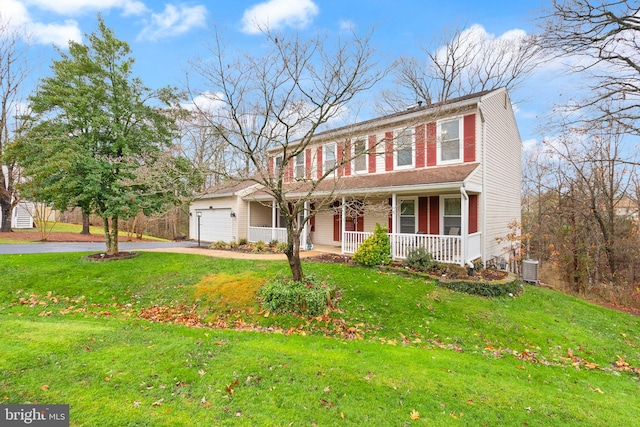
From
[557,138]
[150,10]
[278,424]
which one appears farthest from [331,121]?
[557,138]

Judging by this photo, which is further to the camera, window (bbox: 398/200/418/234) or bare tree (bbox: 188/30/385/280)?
window (bbox: 398/200/418/234)

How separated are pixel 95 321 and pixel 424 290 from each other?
310 inches

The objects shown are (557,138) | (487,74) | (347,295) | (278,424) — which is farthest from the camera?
(487,74)

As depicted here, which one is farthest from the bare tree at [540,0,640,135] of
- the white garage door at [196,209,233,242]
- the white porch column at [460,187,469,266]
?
the white garage door at [196,209,233,242]

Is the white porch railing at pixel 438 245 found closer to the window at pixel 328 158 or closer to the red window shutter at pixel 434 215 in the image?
the red window shutter at pixel 434 215

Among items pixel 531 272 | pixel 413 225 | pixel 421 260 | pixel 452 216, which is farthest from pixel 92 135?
pixel 531 272

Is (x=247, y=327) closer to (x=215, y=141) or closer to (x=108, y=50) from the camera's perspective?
(x=215, y=141)

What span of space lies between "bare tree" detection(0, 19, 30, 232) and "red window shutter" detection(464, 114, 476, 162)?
86.2ft

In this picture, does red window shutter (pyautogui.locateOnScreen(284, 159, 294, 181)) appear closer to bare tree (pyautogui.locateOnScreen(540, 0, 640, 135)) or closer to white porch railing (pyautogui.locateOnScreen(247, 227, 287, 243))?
white porch railing (pyautogui.locateOnScreen(247, 227, 287, 243))

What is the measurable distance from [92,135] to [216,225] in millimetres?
7978

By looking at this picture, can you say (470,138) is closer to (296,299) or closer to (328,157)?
(328,157)

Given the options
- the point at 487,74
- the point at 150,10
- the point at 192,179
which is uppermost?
the point at 487,74

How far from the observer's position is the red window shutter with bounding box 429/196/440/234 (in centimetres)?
1132

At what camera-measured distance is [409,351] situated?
529cm
